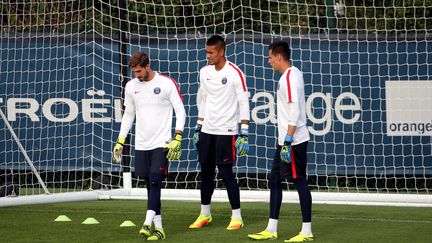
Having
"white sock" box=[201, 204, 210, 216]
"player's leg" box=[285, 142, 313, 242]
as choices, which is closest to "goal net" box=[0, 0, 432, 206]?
"white sock" box=[201, 204, 210, 216]

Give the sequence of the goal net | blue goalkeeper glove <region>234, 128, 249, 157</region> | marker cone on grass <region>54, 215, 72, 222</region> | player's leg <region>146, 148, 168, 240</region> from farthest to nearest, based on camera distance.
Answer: the goal net < marker cone on grass <region>54, 215, 72, 222</region> < blue goalkeeper glove <region>234, 128, 249, 157</region> < player's leg <region>146, 148, 168, 240</region>

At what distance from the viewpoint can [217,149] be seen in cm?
1237

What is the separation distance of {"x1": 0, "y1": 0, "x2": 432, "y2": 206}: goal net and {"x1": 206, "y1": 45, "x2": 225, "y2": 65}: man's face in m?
3.85

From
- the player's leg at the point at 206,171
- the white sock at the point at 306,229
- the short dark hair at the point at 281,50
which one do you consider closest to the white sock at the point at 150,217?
the player's leg at the point at 206,171

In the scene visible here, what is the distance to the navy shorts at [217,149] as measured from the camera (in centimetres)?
1233

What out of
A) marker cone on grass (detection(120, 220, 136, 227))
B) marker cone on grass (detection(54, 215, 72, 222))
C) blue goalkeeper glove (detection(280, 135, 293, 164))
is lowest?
marker cone on grass (detection(120, 220, 136, 227))

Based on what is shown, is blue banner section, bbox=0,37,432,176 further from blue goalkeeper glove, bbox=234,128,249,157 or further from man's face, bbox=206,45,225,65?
blue goalkeeper glove, bbox=234,128,249,157

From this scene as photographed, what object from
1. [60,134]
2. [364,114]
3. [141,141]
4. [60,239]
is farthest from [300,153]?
[60,134]

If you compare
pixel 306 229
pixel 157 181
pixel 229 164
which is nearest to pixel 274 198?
pixel 306 229

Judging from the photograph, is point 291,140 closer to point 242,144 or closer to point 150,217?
point 242,144

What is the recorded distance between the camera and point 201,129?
12.6 meters

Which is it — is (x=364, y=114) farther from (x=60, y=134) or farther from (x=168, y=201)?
(x=60, y=134)

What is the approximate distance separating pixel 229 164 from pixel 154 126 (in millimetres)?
1101

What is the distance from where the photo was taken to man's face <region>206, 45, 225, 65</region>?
40.1ft
